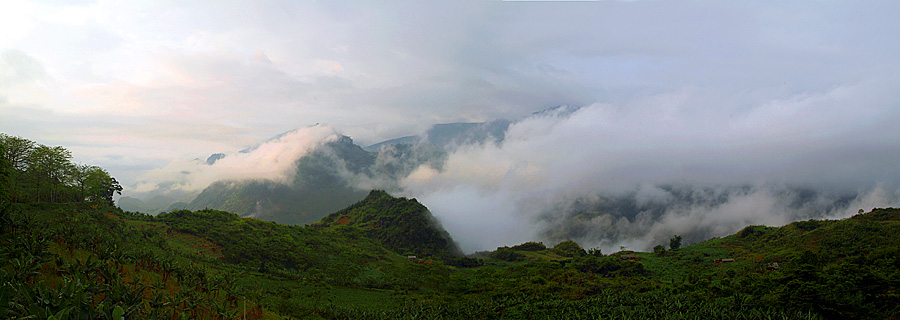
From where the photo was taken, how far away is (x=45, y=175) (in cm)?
6731

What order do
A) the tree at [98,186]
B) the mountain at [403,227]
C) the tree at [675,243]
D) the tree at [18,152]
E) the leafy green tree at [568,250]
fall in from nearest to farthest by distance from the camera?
the tree at [18,152] < the tree at [98,186] < the tree at [675,243] < the leafy green tree at [568,250] < the mountain at [403,227]

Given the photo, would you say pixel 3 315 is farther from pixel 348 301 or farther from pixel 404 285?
pixel 404 285

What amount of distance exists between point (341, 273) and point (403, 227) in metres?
79.1

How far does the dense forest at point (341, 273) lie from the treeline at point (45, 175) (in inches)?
12.4

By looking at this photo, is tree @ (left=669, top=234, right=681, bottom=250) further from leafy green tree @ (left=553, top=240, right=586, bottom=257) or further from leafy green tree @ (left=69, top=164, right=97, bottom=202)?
leafy green tree @ (left=69, top=164, right=97, bottom=202)

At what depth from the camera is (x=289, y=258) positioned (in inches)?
3625

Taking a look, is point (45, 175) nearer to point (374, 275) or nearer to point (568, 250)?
point (374, 275)

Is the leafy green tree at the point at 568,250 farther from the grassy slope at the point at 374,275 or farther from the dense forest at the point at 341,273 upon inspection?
the grassy slope at the point at 374,275

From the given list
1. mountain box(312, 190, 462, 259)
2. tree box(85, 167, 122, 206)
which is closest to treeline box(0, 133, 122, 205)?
tree box(85, 167, 122, 206)

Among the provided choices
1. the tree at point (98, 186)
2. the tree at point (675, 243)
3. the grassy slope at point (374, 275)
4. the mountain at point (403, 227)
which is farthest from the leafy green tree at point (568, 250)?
the tree at point (98, 186)

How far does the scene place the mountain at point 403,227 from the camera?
148 meters

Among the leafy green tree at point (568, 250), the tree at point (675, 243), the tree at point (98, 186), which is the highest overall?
the tree at point (98, 186)

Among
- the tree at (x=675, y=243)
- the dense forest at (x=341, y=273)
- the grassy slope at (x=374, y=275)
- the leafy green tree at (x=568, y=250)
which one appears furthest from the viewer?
the leafy green tree at (x=568, y=250)

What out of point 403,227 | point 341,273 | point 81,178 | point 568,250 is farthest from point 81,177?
point 568,250
